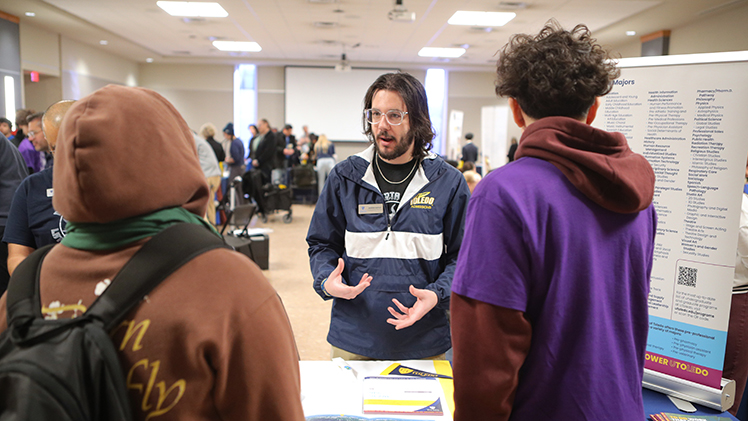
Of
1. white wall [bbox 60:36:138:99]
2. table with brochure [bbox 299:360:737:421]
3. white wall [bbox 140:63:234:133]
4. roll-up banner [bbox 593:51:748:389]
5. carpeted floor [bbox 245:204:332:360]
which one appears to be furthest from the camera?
white wall [bbox 140:63:234:133]

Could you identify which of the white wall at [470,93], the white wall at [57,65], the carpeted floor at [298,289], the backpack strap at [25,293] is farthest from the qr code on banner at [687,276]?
the white wall at [470,93]

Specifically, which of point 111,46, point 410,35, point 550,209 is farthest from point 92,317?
point 111,46

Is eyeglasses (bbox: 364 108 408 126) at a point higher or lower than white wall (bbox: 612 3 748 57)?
lower

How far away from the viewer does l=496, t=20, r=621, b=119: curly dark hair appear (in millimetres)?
973

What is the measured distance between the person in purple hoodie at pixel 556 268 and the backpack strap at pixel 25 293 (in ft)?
2.34

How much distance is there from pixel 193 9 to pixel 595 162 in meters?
8.79

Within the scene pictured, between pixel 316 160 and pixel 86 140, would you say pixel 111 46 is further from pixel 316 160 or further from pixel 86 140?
pixel 86 140

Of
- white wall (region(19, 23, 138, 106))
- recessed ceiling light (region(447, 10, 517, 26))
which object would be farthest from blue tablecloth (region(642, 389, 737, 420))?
white wall (region(19, 23, 138, 106))

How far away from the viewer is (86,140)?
26.2 inches

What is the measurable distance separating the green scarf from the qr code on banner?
1608 millimetres

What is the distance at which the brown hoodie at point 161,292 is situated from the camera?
2.16ft

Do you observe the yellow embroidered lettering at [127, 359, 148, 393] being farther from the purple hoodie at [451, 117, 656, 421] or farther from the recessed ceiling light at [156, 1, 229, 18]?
the recessed ceiling light at [156, 1, 229, 18]

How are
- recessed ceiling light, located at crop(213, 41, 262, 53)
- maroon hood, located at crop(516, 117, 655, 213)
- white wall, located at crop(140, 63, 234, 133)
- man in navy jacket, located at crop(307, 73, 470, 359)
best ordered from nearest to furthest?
maroon hood, located at crop(516, 117, 655, 213), man in navy jacket, located at crop(307, 73, 470, 359), recessed ceiling light, located at crop(213, 41, 262, 53), white wall, located at crop(140, 63, 234, 133)

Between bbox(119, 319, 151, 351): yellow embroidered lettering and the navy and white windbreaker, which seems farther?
the navy and white windbreaker
